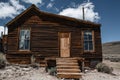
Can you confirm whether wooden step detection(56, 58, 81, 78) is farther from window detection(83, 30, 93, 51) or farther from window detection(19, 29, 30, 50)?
window detection(19, 29, 30, 50)

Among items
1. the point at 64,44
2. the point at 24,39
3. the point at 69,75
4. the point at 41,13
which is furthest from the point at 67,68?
the point at 41,13

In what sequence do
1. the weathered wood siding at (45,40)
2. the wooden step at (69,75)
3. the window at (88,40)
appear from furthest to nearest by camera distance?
1. the window at (88,40)
2. the weathered wood siding at (45,40)
3. the wooden step at (69,75)

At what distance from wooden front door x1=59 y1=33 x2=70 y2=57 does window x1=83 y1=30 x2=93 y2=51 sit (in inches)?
65.6

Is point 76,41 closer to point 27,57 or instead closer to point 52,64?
point 52,64

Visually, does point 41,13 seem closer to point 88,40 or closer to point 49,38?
point 49,38

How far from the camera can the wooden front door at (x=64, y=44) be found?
→ 17.2 metres

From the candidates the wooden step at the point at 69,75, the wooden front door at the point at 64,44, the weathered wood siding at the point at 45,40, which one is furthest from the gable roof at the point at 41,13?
the wooden step at the point at 69,75

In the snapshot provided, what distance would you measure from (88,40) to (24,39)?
20.2 feet

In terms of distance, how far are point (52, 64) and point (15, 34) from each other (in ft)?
15.5

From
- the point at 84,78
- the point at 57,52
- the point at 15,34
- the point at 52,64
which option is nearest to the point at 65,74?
the point at 84,78

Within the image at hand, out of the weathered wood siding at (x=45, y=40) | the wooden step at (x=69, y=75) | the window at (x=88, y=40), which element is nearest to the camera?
the wooden step at (x=69, y=75)

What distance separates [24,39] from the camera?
17.3 metres

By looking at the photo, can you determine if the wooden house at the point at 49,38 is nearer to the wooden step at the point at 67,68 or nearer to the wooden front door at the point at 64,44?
the wooden front door at the point at 64,44

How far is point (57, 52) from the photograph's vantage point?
17.2m
